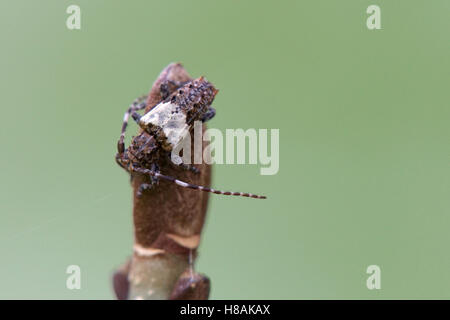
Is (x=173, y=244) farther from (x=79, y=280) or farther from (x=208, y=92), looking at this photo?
(x=79, y=280)

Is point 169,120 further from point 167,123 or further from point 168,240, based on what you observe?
point 168,240

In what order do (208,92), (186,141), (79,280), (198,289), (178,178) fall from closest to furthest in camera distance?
(198,289), (178,178), (186,141), (208,92), (79,280)

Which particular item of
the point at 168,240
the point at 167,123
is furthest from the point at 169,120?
the point at 168,240

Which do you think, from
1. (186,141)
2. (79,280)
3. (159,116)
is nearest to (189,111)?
(159,116)

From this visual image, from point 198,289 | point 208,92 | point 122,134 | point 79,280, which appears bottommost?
point 79,280

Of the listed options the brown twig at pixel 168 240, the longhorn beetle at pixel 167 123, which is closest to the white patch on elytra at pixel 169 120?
the longhorn beetle at pixel 167 123

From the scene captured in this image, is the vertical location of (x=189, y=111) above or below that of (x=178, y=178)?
above
